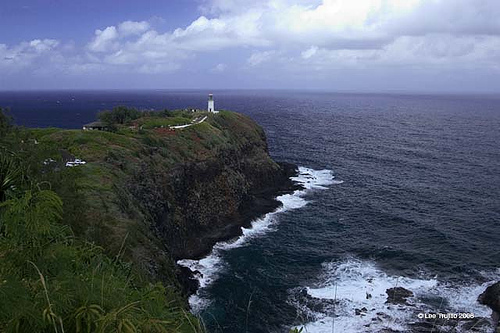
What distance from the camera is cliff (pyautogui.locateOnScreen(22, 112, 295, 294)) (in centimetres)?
2820

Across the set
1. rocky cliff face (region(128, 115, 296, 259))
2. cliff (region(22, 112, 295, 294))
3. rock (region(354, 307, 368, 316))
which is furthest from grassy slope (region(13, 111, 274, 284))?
rock (region(354, 307, 368, 316))

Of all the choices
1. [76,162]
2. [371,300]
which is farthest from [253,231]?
[76,162]

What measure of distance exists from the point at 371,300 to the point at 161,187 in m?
26.7

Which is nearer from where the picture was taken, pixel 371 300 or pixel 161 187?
pixel 371 300

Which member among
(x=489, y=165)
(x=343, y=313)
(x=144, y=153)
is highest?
(x=144, y=153)

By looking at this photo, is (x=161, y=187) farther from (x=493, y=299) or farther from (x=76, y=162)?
(x=493, y=299)

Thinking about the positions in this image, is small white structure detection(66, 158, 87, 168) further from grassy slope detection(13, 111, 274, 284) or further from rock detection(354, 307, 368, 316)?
rock detection(354, 307, 368, 316)

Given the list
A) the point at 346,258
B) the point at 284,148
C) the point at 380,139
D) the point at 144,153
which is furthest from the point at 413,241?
the point at 380,139

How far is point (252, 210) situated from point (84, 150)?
24917 millimetres


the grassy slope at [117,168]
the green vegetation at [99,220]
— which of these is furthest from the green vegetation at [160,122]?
the grassy slope at [117,168]

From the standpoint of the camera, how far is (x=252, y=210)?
195ft

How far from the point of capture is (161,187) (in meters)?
48.5

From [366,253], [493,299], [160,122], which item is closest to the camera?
[493,299]

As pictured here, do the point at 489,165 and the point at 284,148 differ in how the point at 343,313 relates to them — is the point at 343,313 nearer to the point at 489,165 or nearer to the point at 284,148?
the point at 489,165
